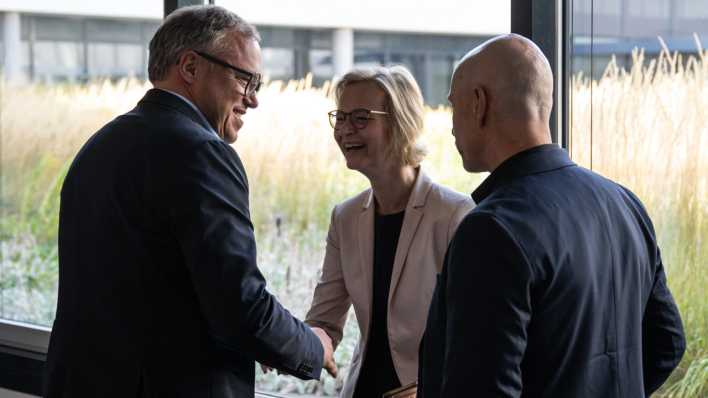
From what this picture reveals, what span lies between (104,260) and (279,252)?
1651mm

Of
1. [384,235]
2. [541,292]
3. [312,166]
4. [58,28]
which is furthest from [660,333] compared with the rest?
[58,28]

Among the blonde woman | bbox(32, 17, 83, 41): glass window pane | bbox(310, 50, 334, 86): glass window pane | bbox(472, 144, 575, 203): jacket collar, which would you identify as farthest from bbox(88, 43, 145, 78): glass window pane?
bbox(472, 144, 575, 203): jacket collar

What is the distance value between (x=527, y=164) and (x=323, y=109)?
7.09 ft

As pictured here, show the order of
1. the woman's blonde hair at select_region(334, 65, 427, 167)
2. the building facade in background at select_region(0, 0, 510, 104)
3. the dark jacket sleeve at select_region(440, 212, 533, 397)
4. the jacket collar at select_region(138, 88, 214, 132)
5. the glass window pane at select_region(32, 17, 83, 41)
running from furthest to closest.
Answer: the glass window pane at select_region(32, 17, 83, 41), the building facade in background at select_region(0, 0, 510, 104), the woman's blonde hair at select_region(334, 65, 427, 167), the jacket collar at select_region(138, 88, 214, 132), the dark jacket sleeve at select_region(440, 212, 533, 397)

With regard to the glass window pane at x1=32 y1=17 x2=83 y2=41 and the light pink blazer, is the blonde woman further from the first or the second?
the glass window pane at x1=32 y1=17 x2=83 y2=41

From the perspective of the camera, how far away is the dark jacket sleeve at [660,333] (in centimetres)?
193

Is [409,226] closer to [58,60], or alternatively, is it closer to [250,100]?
[250,100]

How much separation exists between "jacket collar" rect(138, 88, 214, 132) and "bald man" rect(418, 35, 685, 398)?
76cm

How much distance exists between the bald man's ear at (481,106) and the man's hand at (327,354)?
940 mm

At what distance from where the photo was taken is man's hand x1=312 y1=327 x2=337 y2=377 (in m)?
2.52

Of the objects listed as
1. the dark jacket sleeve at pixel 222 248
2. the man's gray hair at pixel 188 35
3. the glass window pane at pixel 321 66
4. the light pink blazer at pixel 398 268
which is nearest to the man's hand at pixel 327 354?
the light pink blazer at pixel 398 268

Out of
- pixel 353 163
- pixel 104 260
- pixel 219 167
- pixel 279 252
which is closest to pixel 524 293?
pixel 219 167

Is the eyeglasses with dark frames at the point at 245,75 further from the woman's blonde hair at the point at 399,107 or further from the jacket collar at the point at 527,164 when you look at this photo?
the jacket collar at the point at 527,164

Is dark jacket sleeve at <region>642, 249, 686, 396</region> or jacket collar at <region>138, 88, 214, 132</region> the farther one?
jacket collar at <region>138, 88, 214, 132</region>
